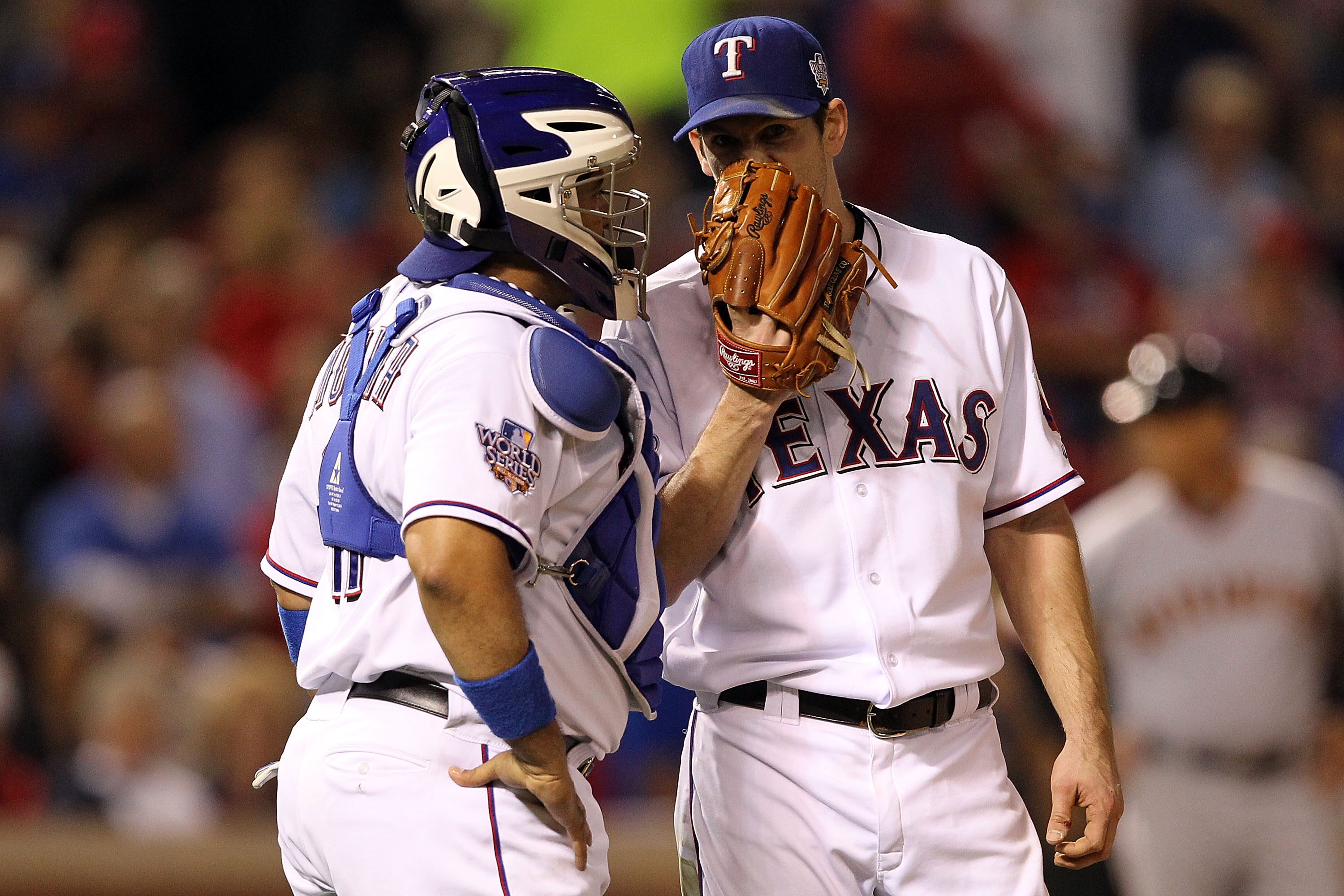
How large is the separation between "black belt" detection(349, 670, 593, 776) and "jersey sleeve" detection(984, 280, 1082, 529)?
1.06m

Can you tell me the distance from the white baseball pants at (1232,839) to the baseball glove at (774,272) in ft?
10.1

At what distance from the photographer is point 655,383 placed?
9.76ft

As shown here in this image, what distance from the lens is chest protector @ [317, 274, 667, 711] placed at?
92.4 inches

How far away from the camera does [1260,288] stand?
7496 millimetres

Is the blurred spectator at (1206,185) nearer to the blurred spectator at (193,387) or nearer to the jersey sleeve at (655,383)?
the blurred spectator at (193,387)

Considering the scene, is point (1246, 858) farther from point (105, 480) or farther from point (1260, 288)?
point (105, 480)

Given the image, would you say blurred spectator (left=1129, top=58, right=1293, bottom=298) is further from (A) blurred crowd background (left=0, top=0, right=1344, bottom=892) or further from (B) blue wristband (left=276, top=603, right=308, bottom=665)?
(B) blue wristband (left=276, top=603, right=308, bottom=665)

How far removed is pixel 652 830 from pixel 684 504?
8.32ft

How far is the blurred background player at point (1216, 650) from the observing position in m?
5.12

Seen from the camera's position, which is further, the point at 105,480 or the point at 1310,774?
the point at 105,480

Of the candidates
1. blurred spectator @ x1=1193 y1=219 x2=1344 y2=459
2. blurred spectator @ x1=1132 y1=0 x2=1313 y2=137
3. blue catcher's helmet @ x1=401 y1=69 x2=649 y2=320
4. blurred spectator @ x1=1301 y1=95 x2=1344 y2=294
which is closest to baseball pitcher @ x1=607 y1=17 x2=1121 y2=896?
blue catcher's helmet @ x1=401 y1=69 x2=649 y2=320

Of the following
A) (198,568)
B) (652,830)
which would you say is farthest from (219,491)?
(652,830)

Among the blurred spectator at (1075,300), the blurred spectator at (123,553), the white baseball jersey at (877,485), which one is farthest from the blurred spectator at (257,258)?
the white baseball jersey at (877,485)

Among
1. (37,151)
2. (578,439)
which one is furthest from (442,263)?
(37,151)
